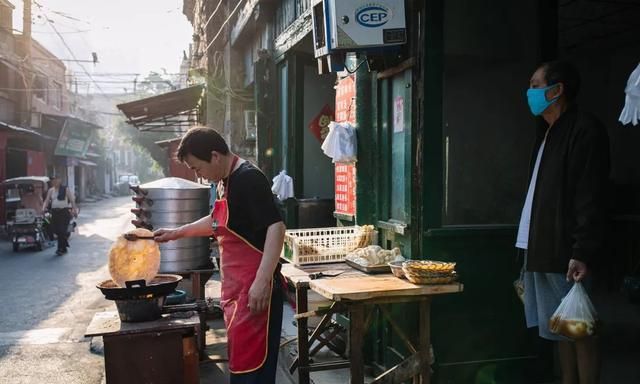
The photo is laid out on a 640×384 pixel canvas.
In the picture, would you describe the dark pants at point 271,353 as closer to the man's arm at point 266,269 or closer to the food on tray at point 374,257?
the man's arm at point 266,269

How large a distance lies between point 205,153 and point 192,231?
0.95m

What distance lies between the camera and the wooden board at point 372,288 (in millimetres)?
3768

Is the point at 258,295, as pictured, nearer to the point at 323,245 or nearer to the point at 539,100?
the point at 323,245

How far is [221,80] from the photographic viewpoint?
15594mm

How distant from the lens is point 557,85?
3678 mm

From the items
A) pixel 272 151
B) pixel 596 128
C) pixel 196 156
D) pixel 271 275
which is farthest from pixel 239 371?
pixel 272 151

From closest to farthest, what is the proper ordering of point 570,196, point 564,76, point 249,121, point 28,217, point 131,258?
point 570,196
point 564,76
point 131,258
point 249,121
point 28,217

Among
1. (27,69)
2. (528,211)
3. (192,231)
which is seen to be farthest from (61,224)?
(27,69)

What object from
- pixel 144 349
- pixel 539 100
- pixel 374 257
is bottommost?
pixel 144 349

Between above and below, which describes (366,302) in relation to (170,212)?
below

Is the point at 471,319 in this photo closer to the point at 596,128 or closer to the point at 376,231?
the point at 376,231

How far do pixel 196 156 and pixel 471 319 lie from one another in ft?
9.60

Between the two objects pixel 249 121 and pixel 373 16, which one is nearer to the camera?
Result: pixel 373 16

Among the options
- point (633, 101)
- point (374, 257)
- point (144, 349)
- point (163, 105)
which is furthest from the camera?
point (163, 105)
